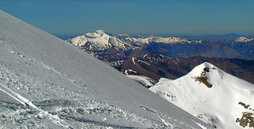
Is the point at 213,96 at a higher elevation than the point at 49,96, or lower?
lower

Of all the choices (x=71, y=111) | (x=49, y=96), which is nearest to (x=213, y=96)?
(x=49, y=96)

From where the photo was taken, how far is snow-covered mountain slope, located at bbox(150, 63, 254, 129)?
255 feet

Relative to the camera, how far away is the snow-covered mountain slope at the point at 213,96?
3059 inches

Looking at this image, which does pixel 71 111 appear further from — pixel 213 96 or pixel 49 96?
pixel 213 96

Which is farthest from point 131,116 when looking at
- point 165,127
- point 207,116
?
point 207,116

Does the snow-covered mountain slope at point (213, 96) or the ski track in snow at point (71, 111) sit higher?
the ski track in snow at point (71, 111)

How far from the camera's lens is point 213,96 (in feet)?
292

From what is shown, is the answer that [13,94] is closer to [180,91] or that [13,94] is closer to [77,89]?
[77,89]

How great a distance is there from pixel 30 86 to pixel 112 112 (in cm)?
472

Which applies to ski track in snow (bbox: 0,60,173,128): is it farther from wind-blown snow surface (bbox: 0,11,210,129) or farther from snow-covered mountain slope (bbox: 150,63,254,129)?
snow-covered mountain slope (bbox: 150,63,254,129)

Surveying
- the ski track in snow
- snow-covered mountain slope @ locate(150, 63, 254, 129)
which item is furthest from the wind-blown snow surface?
snow-covered mountain slope @ locate(150, 63, 254, 129)

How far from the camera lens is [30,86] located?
1493cm

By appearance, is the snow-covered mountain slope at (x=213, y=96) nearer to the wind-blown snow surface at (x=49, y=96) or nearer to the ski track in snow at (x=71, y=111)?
the wind-blown snow surface at (x=49, y=96)

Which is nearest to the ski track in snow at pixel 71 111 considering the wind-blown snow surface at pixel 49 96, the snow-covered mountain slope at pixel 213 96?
the wind-blown snow surface at pixel 49 96
